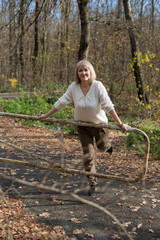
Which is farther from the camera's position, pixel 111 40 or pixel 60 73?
pixel 60 73

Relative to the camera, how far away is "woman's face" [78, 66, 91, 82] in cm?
343

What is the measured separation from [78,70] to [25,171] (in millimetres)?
2853

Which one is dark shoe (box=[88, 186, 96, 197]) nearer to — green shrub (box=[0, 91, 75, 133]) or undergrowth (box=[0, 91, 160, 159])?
undergrowth (box=[0, 91, 160, 159])

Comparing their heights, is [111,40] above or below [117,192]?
above

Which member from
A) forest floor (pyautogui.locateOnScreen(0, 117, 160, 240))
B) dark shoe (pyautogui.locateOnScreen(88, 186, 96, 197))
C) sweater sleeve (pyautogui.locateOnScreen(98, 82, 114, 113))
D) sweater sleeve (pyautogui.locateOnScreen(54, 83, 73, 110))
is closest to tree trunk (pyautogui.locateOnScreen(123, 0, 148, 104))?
forest floor (pyautogui.locateOnScreen(0, 117, 160, 240))

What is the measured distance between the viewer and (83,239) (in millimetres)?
3014

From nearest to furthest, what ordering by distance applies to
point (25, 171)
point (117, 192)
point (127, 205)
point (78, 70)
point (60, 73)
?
point (78, 70), point (127, 205), point (117, 192), point (25, 171), point (60, 73)

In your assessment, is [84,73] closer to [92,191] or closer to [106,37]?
[92,191]

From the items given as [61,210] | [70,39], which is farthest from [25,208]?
[70,39]

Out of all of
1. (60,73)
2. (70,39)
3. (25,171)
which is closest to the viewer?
(25,171)

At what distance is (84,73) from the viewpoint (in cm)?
343

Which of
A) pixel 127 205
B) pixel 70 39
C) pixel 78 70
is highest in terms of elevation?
pixel 70 39

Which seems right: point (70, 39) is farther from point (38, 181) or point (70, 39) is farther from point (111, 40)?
point (38, 181)

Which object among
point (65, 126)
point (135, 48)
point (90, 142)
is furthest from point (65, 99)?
point (135, 48)
